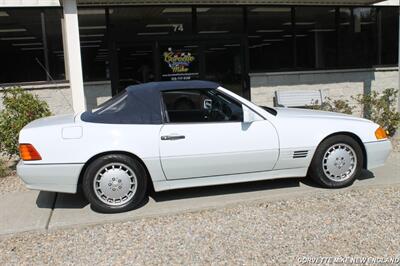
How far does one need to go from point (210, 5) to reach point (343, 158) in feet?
19.0

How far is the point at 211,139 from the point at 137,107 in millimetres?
911

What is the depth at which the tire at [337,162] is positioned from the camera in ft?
17.8

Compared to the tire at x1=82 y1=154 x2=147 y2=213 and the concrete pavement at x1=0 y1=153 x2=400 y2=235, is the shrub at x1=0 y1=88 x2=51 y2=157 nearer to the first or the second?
the concrete pavement at x1=0 y1=153 x2=400 y2=235

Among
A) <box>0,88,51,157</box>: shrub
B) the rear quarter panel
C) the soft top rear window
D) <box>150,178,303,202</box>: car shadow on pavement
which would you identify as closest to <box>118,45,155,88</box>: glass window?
<box>0,88,51,157</box>: shrub

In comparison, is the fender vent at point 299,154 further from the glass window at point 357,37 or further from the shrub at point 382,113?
the glass window at point 357,37

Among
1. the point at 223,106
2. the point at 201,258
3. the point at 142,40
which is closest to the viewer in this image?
the point at 201,258

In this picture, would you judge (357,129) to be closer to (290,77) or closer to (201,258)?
(201,258)

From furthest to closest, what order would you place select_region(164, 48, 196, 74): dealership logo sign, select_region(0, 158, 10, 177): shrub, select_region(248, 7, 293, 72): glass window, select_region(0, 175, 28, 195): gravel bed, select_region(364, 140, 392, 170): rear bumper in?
select_region(248, 7, 293, 72): glass window
select_region(164, 48, 196, 74): dealership logo sign
select_region(0, 158, 10, 177): shrub
select_region(0, 175, 28, 195): gravel bed
select_region(364, 140, 392, 170): rear bumper

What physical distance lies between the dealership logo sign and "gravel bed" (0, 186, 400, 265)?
5.57 meters

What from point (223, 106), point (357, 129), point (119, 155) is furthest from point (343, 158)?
point (119, 155)

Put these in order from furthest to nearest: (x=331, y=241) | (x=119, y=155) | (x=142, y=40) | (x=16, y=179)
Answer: (x=142, y=40) < (x=16, y=179) < (x=119, y=155) < (x=331, y=241)

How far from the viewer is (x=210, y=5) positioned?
33.2 ft

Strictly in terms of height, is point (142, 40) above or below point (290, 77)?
above

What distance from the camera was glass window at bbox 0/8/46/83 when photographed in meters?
9.10
